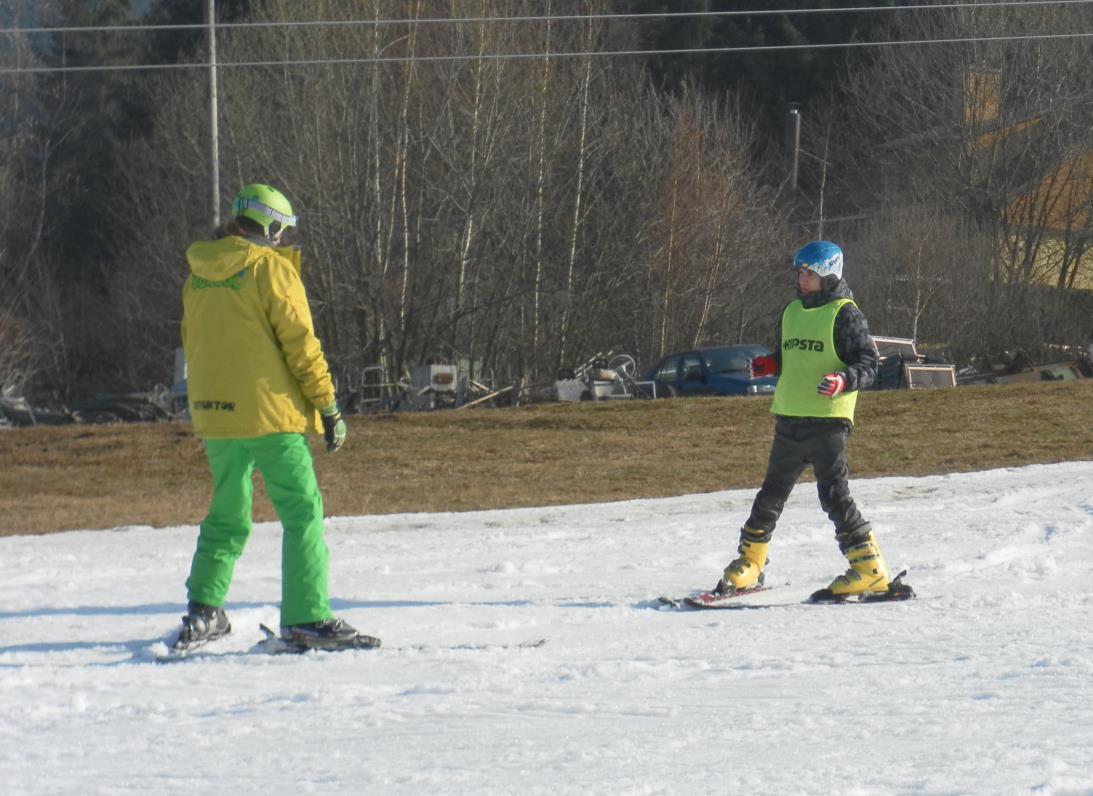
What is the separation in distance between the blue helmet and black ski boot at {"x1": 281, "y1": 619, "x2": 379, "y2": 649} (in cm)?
273

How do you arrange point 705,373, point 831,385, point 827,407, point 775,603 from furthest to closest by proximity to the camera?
1. point 705,373
2. point 775,603
3. point 827,407
4. point 831,385

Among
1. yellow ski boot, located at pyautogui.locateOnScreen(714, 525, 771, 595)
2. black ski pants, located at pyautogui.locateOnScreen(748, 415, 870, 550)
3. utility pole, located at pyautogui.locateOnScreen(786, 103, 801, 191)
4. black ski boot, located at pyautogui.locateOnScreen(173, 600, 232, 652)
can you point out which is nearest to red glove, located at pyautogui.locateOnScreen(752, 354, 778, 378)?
black ski pants, located at pyautogui.locateOnScreen(748, 415, 870, 550)

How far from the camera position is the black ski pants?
673 centimetres

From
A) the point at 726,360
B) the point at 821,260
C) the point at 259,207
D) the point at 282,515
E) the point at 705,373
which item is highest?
the point at 259,207

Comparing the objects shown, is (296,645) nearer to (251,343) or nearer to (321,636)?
(321,636)

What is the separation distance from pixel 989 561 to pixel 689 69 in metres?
41.1

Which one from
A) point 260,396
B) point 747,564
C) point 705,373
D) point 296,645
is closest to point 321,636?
point 296,645

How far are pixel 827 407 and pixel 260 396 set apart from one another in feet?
8.79

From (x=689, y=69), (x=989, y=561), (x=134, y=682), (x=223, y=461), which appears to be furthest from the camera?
(x=689, y=69)

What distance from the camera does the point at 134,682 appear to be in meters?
5.20

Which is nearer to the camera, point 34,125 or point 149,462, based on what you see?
point 149,462

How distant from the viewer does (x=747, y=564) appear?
22.8ft

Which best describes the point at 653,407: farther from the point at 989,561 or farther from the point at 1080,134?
the point at 1080,134

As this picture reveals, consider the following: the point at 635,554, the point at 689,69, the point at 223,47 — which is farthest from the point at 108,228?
the point at 635,554
